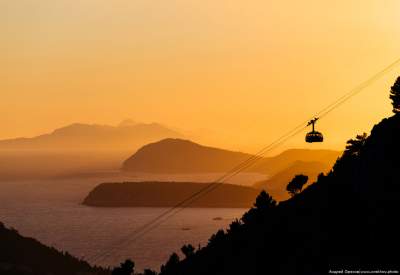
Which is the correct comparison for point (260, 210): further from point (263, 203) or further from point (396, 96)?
point (396, 96)

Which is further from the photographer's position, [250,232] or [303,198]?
[250,232]

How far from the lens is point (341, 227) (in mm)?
50531

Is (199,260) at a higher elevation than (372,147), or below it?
below

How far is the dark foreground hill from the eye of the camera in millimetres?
44656

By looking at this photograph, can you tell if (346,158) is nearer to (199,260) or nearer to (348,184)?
(348,184)

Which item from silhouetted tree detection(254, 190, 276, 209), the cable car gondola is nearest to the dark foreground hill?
the cable car gondola

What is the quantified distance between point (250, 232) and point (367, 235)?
131 ft

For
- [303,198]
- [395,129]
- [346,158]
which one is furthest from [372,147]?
[303,198]

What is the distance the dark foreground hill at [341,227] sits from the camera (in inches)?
1758

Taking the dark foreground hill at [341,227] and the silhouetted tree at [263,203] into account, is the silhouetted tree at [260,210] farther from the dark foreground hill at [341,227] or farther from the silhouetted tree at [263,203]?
the dark foreground hill at [341,227]

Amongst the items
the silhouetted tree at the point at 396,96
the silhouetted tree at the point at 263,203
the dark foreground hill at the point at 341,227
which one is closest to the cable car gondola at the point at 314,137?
the dark foreground hill at the point at 341,227

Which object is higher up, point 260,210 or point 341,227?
point 260,210

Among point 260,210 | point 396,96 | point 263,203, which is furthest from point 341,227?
point 263,203

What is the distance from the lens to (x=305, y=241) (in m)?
56.2
